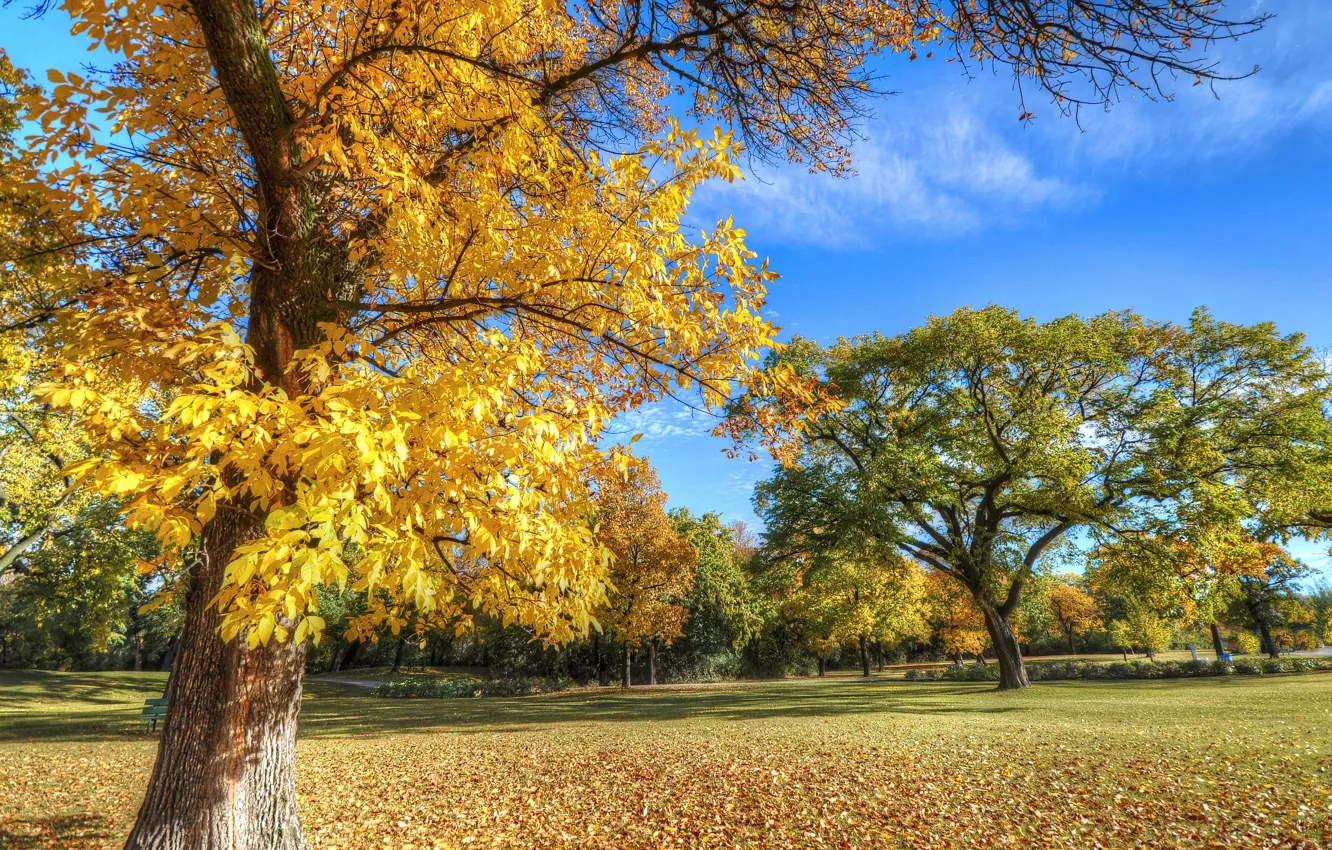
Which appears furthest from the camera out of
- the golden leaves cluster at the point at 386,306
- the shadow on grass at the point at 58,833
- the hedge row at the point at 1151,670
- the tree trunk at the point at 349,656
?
the tree trunk at the point at 349,656

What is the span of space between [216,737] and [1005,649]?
73.1 ft

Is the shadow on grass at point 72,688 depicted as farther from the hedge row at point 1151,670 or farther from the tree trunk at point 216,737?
the hedge row at point 1151,670

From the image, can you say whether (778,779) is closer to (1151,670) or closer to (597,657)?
(597,657)

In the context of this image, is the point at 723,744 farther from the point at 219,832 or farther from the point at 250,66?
the point at 250,66

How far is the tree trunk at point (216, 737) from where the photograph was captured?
375cm

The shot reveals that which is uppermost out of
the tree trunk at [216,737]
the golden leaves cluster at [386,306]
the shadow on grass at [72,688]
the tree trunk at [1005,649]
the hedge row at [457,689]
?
the golden leaves cluster at [386,306]

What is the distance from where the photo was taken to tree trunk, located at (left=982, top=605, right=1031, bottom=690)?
18.9 meters

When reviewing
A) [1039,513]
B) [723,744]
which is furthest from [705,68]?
[1039,513]

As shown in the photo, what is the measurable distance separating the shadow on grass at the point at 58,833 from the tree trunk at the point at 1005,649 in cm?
2069

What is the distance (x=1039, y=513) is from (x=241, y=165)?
20890mm

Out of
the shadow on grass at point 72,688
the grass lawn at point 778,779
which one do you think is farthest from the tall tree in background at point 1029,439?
the shadow on grass at point 72,688

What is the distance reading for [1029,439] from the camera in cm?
1650

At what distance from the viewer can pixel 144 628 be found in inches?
1535

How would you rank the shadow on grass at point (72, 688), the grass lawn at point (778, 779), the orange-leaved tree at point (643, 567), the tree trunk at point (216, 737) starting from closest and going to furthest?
the tree trunk at point (216, 737) → the grass lawn at point (778, 779) → the shadow on grass at point (72, 688) → the orange-leaved tree at point (643, 567)
